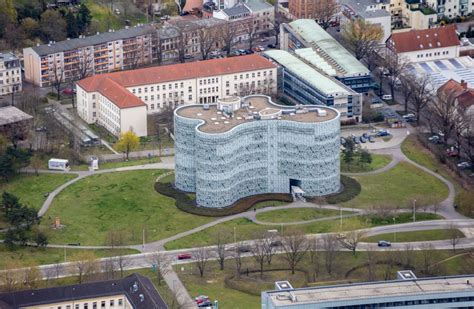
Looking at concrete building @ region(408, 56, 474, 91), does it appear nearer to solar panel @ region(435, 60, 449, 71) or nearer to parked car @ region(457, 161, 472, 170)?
solar panel @ region(435, 60, 449, 71)

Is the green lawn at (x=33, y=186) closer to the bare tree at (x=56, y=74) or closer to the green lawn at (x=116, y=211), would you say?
the green lawn at (x=116, y=211)

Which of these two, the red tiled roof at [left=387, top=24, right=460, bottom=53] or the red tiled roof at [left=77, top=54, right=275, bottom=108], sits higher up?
the red tiled roof at [left=387, top=24, right=460, bottom=53]

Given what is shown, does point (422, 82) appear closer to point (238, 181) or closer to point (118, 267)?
point (238, 181)

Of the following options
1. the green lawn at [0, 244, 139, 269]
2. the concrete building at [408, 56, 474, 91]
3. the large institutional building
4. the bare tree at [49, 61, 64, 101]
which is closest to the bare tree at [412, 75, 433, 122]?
the concrete building at [408, 56, 474, 91]

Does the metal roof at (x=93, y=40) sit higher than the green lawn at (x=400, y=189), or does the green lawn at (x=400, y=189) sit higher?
the metal roof at (x=93, y=40)

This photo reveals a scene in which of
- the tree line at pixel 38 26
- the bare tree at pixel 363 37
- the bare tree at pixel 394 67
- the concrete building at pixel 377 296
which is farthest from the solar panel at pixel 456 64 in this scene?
the concrete building at pixel 377 296

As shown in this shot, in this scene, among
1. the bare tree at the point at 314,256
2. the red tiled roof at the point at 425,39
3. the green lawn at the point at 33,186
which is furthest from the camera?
the red tiled roof at the point at 425,39

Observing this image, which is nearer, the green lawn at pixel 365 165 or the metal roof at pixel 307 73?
the green lawn at pixel 365 165
